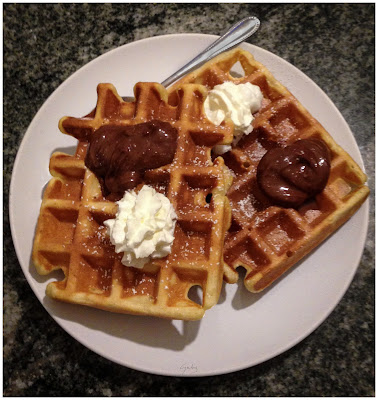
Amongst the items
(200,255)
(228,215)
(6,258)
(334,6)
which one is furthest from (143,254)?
(334,6)

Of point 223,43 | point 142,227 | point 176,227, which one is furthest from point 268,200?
point 223,43

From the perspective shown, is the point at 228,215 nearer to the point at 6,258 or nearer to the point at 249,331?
the point at 249,331

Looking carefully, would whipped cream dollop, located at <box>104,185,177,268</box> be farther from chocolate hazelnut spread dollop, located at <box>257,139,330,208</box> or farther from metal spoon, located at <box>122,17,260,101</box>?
metal spoon, located at <box>122,17,260,101</box>

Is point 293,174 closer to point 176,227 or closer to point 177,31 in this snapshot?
point 176,227

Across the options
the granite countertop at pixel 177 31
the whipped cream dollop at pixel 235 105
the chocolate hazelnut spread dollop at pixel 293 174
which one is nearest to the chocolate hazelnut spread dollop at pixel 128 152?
the whipped cream dollop at pixel 235 105

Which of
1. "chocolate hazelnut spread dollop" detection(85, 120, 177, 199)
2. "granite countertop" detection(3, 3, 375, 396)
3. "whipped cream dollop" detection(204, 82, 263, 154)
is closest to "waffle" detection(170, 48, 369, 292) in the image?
"whipped cream dollop" detection(204, 82, 263, 154)

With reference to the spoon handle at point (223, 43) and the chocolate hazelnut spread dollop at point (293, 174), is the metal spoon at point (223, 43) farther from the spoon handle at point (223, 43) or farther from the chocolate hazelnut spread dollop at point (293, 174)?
the chocolate hazelnut spread dollop at point (293, 174)

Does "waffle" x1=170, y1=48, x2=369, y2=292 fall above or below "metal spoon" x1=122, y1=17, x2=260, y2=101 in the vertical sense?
below
